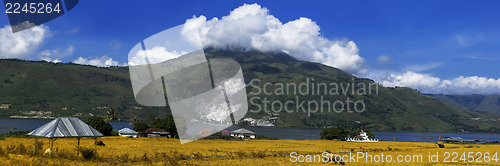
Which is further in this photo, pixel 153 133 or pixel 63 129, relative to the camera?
pixel 153 133

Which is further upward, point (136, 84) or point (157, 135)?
point (136, 84)

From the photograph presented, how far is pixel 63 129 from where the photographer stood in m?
32.8

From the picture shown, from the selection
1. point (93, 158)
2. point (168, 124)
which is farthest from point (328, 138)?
point (93, 158)

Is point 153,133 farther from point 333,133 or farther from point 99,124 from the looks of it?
point 333,133

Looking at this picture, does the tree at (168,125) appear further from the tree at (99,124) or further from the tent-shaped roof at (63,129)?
the tent-shaped roof at (63,129)

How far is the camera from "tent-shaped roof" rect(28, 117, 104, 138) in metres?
32.1

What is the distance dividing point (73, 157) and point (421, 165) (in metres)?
35.3

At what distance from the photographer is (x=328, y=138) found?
13638cm

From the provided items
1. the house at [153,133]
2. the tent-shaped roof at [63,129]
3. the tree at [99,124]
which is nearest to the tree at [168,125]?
the house at [153,133]

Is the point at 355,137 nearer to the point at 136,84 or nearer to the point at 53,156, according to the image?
the point at 53,156

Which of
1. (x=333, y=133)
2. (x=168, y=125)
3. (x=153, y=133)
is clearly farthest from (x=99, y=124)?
(x=333, y=133)

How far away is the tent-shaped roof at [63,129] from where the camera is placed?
32094 millimetres

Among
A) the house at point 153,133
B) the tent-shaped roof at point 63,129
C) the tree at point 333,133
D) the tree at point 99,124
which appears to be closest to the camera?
the tent-shaped roof at point 63,129

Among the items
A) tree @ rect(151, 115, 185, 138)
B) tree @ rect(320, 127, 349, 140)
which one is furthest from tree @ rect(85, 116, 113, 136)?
tree @ rect(320, 127, 349, 140)
